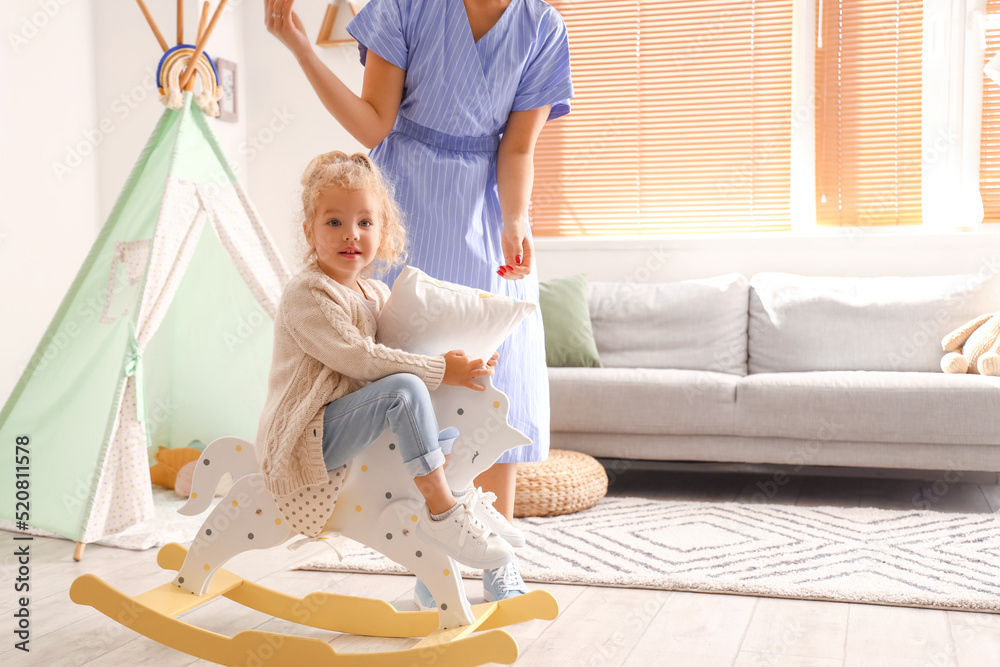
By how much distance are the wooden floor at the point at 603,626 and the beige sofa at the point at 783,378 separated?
1.01 m

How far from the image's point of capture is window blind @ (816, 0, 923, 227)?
3342mm

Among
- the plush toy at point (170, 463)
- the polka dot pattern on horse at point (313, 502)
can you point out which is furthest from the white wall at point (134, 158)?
the polka dot pattern on horse at point (313, 502)

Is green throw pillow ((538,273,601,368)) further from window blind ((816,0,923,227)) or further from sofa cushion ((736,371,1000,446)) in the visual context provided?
window blind ((816,0,923,227))

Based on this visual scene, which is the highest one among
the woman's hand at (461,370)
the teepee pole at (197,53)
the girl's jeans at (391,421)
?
the teepee pole at (197,53)

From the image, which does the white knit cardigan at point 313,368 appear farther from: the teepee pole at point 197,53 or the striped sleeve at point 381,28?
the teepee pole at point 197,53

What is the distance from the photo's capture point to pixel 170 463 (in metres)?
2.93

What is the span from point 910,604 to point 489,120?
4.18 feet

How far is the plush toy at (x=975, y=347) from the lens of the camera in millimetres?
2738

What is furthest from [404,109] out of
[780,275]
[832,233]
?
[832,233]

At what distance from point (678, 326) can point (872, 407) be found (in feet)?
2.55

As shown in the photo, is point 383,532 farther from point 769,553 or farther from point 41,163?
point 41,163

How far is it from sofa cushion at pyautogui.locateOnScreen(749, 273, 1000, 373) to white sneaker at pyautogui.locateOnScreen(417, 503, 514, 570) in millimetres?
2065

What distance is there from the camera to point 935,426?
262 centimetres

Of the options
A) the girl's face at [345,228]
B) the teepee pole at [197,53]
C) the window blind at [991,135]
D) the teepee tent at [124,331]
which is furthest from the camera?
the window blind at [991,135]
